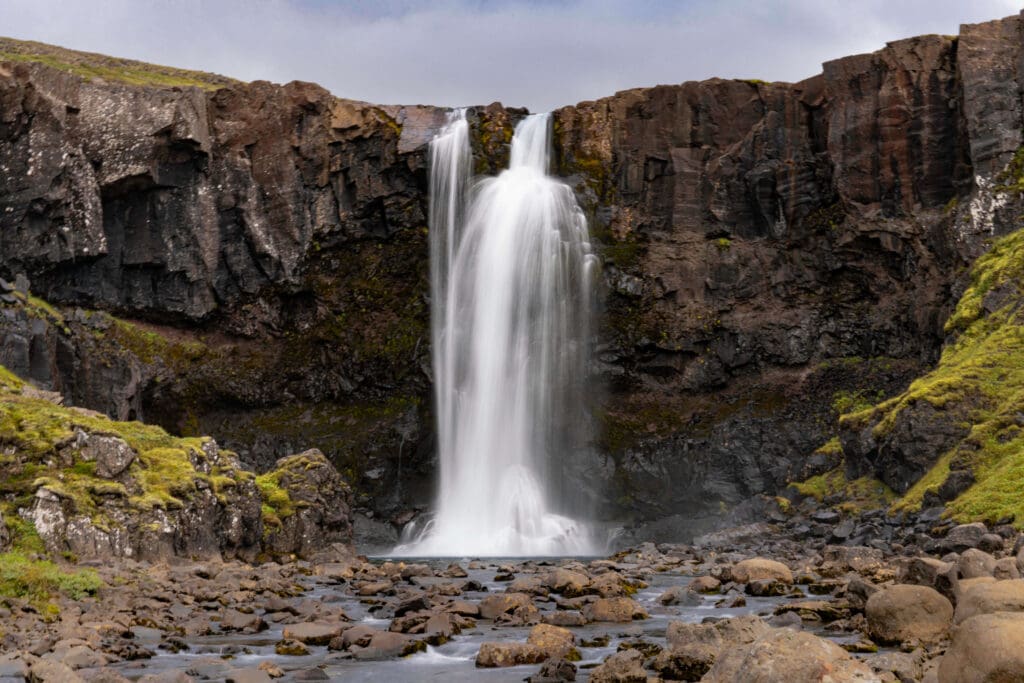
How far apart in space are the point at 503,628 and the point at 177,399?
35.6m

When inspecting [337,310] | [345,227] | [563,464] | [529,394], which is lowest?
[563,464]

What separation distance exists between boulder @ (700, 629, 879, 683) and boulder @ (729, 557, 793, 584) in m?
11.6

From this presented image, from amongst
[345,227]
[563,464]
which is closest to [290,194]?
[345,227]

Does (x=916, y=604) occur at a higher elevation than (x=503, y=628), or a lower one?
higher

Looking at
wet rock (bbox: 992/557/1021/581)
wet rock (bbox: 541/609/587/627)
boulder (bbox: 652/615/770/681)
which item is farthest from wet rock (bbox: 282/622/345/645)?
wet rock (bbox: 992/557/1021/581)

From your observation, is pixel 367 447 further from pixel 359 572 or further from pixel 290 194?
pixel 359 572

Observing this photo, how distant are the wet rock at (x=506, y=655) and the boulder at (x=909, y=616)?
4.42 meters

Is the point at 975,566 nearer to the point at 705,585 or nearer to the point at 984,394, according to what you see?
the point at 705,585

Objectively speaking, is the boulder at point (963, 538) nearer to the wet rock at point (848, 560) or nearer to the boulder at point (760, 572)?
the wet rock at point (848, 560)

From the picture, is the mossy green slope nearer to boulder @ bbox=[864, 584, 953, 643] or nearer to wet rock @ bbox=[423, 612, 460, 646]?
boulder @ bbox=[864, 584, 953, 643]

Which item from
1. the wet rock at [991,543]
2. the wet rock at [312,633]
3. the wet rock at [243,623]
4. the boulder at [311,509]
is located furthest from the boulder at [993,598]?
the boulder at [311,509]

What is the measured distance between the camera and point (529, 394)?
44.0 m

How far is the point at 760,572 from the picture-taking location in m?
20.5

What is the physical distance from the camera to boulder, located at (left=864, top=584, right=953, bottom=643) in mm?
12516
